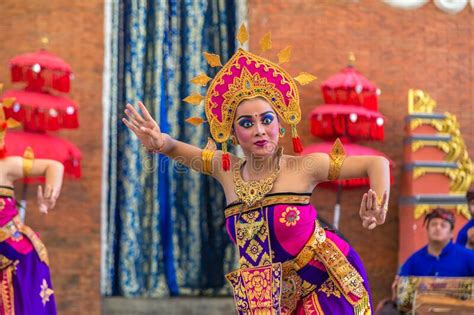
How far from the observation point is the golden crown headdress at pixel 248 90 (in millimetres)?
3541

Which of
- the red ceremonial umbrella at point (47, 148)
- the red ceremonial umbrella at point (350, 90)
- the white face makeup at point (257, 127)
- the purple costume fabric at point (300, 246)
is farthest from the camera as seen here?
the red ceremonial umbrella at point (350, 90)

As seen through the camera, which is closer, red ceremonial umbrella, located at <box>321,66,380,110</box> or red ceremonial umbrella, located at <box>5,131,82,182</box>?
red ceremonial umbrella, located at <box>5,131,82,182</box>

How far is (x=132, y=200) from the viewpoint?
6977mm

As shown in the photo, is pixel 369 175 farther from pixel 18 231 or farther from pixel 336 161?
pixel 18 231

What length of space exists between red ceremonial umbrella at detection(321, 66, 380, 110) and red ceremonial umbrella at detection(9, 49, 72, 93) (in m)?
2.13

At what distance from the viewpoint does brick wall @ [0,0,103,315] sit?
22.8 feet

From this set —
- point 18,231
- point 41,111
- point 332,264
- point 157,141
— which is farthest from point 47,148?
point 332,264

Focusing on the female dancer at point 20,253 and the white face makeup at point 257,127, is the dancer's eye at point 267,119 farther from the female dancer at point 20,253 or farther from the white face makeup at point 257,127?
the female dancer at point 20,253

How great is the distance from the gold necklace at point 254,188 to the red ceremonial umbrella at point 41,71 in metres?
3.35

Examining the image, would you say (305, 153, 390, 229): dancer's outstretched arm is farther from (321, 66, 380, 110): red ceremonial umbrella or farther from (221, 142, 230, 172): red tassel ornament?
(321, 66, 380, 110): red ceremonial umbrella

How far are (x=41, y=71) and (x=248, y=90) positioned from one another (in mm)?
3277

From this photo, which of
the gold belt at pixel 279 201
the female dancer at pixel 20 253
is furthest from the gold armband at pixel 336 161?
the female dancer at pixel 20 253

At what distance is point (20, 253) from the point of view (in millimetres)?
4941

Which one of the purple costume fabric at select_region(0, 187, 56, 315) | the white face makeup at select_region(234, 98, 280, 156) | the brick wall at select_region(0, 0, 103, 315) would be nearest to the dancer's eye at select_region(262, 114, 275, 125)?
the white face makeup at select_region(234, 98, 280, 156)
